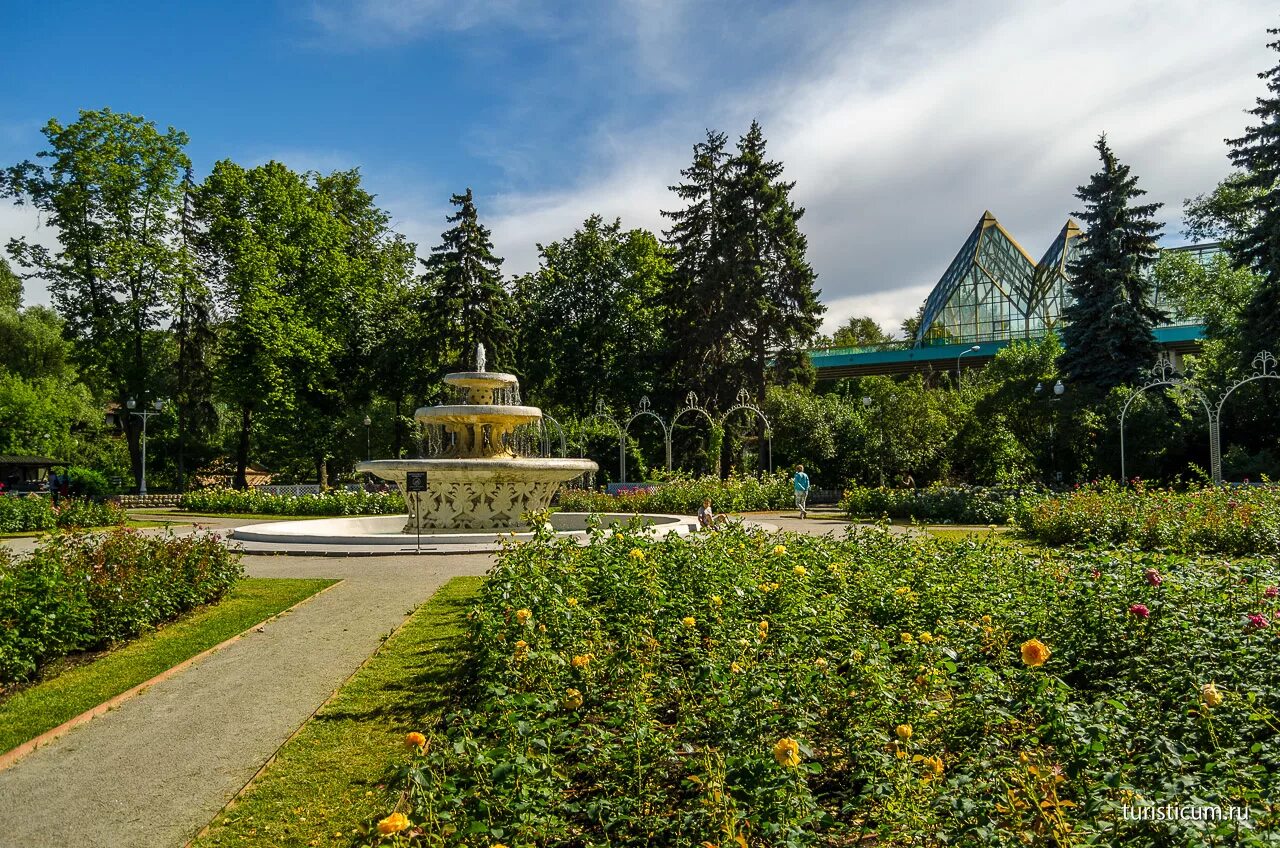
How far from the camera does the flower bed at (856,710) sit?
284 centimetres

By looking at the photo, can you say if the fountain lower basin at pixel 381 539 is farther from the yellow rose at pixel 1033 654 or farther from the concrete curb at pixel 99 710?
the yellow rose at pixel 1033 654

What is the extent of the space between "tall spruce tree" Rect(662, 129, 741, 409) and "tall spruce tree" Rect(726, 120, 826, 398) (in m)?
0.72

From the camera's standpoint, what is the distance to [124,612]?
26.0 feet

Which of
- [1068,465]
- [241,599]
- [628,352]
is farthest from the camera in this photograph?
[628,352]

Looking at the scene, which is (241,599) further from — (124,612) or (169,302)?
(169,302)

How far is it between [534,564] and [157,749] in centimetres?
272

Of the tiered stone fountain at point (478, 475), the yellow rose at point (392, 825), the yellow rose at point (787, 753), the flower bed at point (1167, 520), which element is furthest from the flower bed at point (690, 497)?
the yellow rose at point (392, 825)

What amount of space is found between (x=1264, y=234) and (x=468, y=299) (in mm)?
31766

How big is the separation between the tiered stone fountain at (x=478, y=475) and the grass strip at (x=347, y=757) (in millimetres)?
9085

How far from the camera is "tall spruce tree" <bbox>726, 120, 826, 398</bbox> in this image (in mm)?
36562

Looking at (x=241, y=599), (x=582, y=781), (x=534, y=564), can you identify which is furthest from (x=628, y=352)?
(x=582, y=781)

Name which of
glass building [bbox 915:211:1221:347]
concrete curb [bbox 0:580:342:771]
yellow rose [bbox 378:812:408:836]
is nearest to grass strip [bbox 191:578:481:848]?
yellow rose [bbox 378:812:408:836]

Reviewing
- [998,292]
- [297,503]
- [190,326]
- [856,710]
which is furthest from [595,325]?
[998,292]

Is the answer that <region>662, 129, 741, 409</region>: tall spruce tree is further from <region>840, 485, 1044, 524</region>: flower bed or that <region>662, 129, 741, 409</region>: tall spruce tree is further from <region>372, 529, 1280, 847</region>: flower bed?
<region>372, 529, 1280, 847</region>: flower bed
